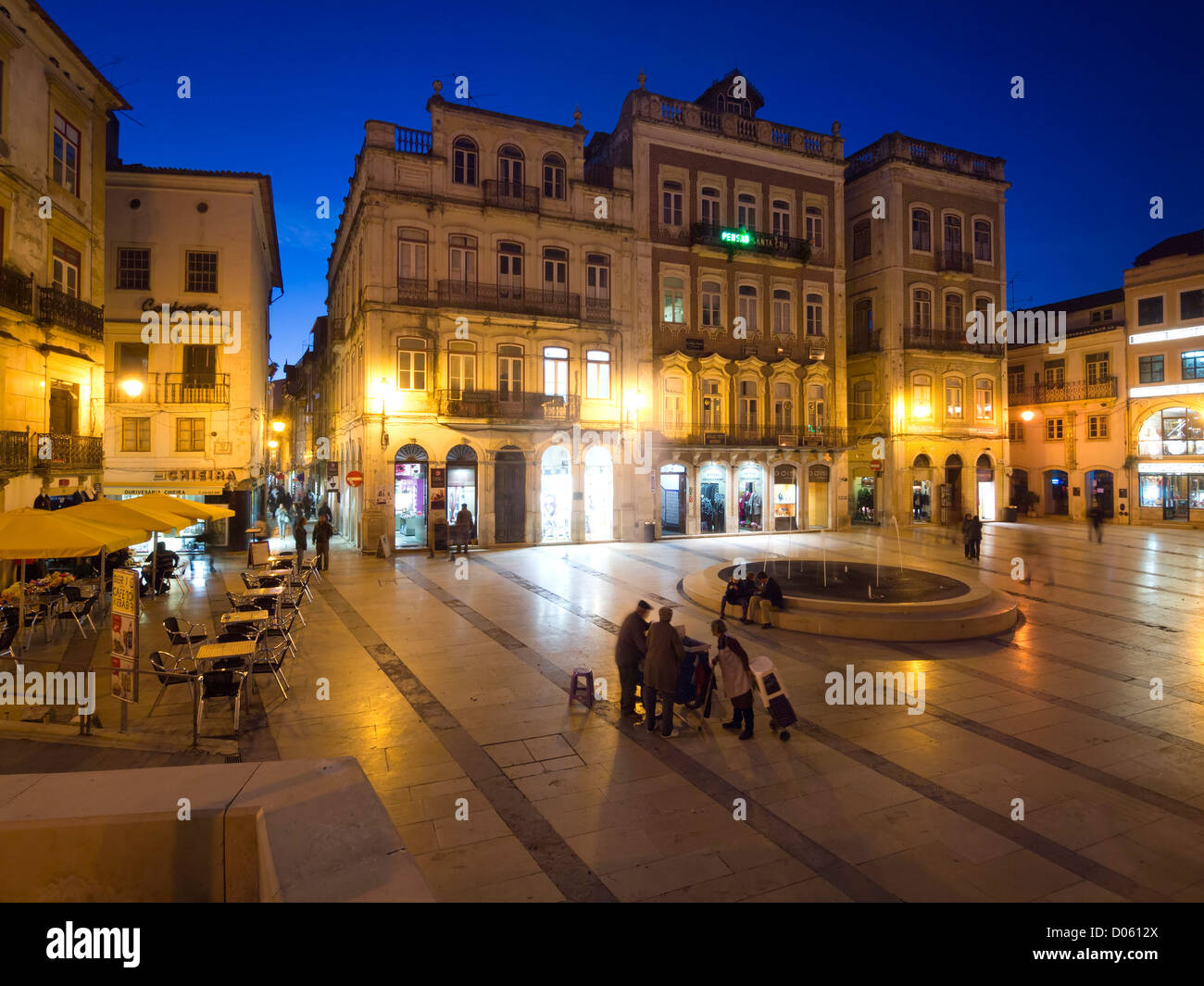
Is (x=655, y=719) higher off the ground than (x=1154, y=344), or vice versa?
(x=1154, y=344)

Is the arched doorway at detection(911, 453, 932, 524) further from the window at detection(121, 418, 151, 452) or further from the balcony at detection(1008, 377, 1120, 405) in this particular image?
the window at detection(121, 418, 151, 452)

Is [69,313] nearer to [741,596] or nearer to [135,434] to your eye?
[135,434]

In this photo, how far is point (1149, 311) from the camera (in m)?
36.5

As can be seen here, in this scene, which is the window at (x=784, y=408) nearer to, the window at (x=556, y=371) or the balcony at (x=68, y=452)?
the window at (x=556, y=371)

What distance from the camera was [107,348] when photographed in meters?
26.2

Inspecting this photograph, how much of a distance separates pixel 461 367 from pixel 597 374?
226 inches

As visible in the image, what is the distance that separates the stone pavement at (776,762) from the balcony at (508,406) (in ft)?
40.2

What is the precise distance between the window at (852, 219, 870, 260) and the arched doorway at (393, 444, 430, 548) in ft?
83.7

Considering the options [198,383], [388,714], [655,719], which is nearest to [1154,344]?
[655,719]

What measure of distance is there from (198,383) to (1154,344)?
150 ft

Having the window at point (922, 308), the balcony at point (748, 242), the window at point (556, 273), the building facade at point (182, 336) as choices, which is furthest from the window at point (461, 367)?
the window at point (922, 308)

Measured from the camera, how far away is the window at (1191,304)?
3469 centimetres
